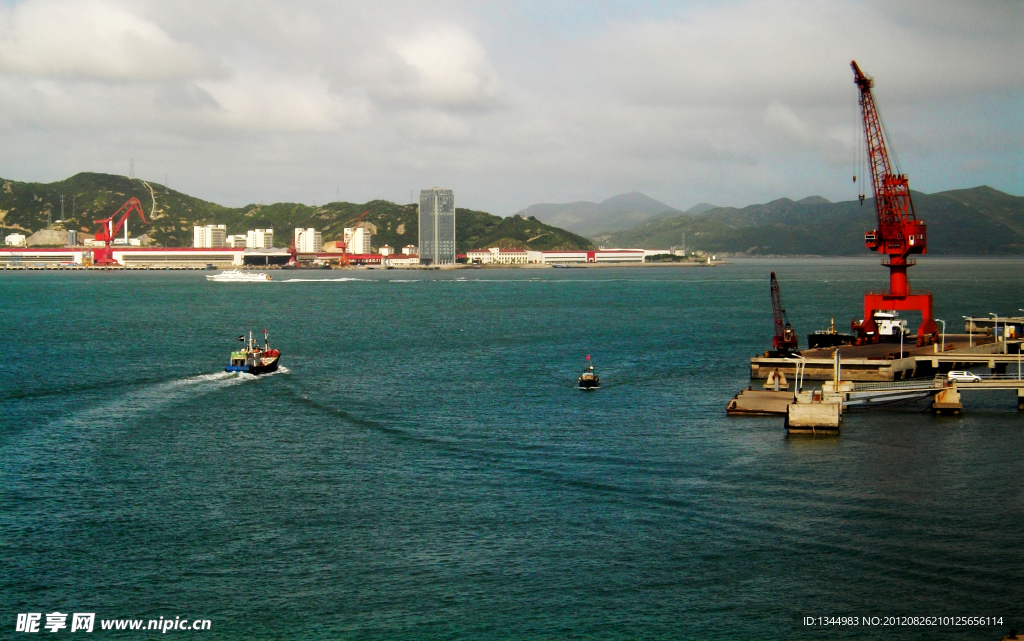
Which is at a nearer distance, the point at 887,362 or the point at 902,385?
the point at 902,385

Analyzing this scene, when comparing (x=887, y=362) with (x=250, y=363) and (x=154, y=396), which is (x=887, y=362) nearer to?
(x=250, y=363)

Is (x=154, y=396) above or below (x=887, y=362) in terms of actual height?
below

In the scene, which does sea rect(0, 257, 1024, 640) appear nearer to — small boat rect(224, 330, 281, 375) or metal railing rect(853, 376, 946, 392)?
small boat rect(224, 330, 281, 375)

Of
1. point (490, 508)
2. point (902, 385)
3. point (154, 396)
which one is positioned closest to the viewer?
point (490, 508)

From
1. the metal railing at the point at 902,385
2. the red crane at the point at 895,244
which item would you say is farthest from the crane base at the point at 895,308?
the metal railing at the point at 902,385

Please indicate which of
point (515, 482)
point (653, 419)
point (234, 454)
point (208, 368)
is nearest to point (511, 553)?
point (515, 482)

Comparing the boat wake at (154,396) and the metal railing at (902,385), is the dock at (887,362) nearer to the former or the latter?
the metal railing at (902,385)

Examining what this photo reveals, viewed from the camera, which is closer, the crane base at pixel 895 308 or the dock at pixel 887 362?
the dock at pixel 887 362

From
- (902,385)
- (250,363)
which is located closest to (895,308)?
Answer: (902,385)
